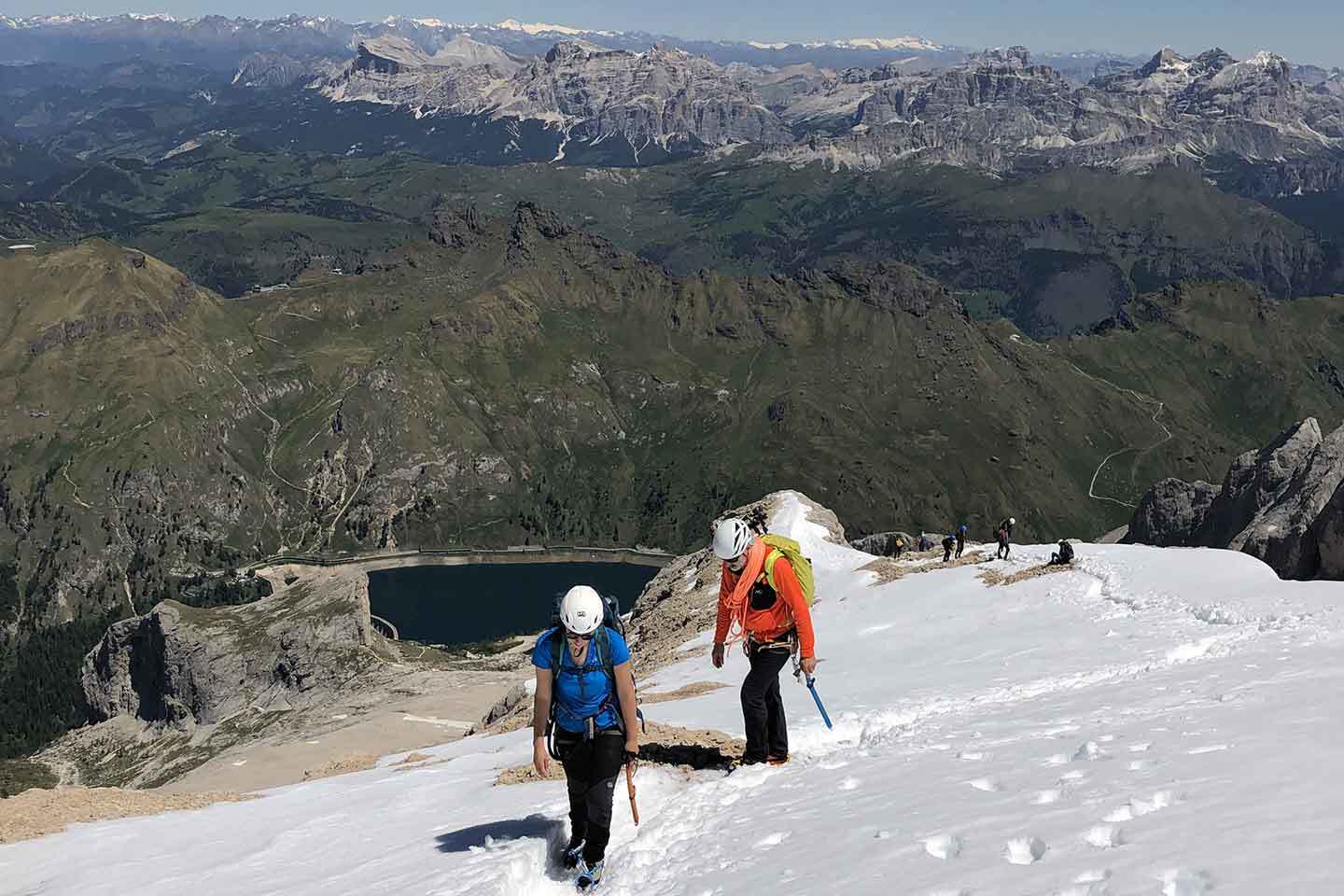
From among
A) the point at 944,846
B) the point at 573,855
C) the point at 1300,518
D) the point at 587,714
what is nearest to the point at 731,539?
the point at 587,714

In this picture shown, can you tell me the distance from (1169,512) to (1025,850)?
162 meters

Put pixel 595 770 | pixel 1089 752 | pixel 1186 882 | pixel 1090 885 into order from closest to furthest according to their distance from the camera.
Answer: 1. pixel 1186 882
2. pixel 1090 885
3. pixel 595 770
4. pixel 1089 752

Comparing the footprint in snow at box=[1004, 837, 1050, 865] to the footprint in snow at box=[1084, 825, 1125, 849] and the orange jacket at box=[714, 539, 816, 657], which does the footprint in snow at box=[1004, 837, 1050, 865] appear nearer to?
the footprint in snow at box=[1084, 825, 1125, 849]

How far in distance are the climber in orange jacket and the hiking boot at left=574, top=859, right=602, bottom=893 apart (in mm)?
4585

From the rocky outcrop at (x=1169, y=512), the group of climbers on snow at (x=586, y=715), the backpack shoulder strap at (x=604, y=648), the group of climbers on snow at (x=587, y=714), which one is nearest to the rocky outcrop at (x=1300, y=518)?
the rocky outcrop at (x=1169, y=512)

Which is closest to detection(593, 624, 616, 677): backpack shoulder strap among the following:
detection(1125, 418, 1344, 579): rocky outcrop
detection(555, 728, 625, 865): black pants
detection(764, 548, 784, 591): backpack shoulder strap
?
detection(555, 728, 625, 865): black pants

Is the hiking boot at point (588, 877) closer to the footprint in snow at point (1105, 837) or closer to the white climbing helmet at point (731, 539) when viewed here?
the white climbing helmet at point (731, 539)

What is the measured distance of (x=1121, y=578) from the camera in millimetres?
44156

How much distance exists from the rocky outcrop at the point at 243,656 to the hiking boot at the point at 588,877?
13417 centimetres

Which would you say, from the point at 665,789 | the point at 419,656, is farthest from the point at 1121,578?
the point at 419,656

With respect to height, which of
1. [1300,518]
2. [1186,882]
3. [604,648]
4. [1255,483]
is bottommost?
[1255,483]

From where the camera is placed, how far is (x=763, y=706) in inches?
834

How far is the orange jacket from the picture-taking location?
20.3 metres

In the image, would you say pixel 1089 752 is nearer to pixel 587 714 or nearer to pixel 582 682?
pixel 587 714
